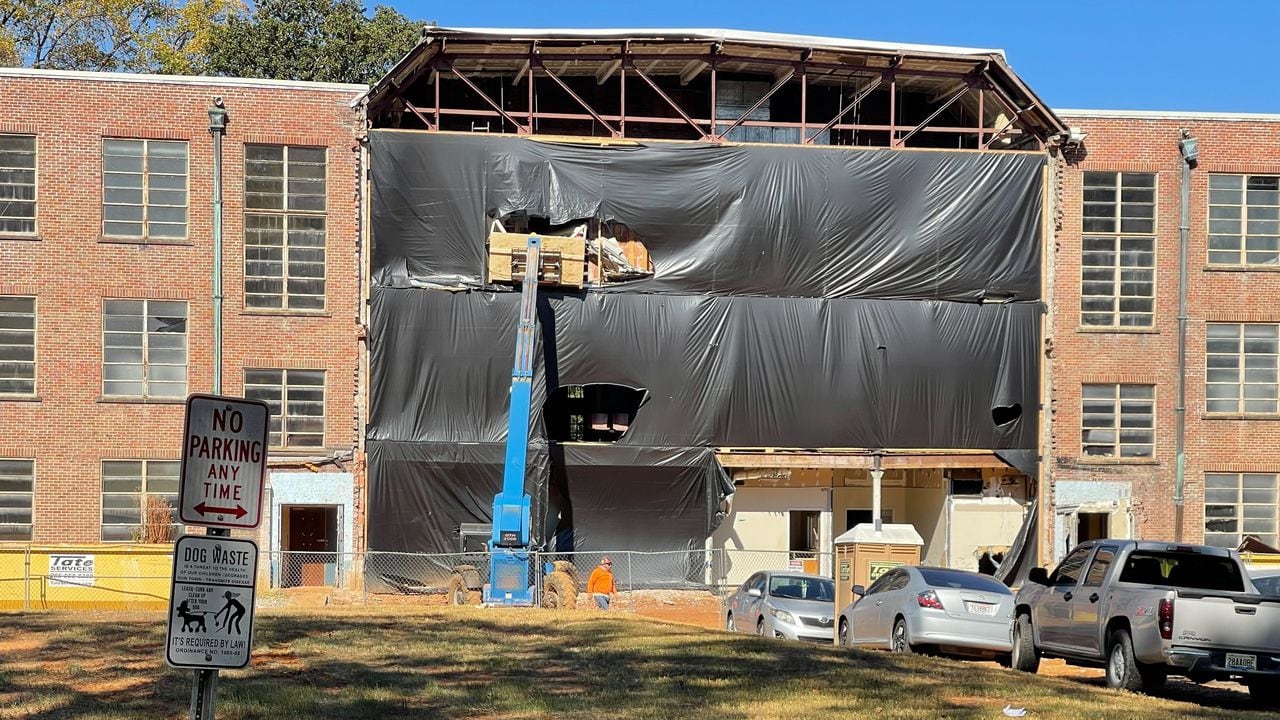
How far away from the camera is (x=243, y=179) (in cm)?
3925

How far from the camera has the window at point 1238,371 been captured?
137 feet

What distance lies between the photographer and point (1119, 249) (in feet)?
137

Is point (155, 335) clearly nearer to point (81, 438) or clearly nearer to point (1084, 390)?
point (81, 438)

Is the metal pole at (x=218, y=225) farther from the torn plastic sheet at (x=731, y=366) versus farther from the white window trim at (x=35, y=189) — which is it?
the white window trim at (x=35, y=189)

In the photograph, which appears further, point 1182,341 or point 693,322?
point 1182,341

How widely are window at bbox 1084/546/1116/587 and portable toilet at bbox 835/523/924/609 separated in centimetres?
705

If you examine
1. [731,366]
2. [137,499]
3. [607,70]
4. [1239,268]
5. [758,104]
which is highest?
[607,70]

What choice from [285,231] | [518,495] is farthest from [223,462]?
[285,231]

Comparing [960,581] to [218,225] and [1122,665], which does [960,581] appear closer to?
[1122,665]

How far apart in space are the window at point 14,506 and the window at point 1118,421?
85.0 ft

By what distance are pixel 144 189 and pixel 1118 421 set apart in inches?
981

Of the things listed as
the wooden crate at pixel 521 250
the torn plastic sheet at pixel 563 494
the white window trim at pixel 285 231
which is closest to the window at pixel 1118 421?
the torn plastic sheet at pixel 563 494

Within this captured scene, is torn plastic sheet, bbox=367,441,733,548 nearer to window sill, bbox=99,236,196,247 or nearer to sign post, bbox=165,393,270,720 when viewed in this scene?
window sill, bbox=99,236,196,247

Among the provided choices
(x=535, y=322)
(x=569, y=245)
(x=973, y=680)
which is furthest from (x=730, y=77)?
(x=973, y=680)
